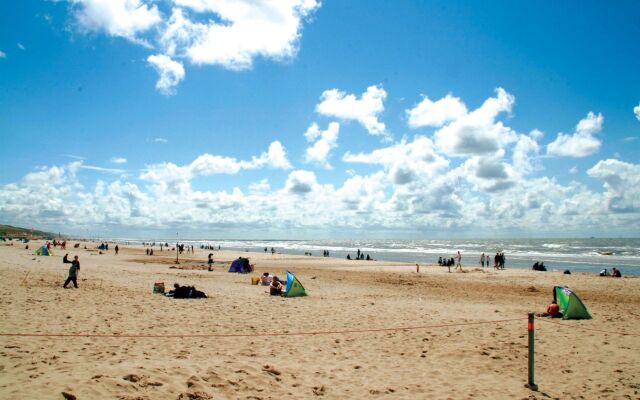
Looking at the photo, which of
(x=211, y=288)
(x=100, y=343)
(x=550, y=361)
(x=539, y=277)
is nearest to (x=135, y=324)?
(x=100, y=343)

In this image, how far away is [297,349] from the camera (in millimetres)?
9008

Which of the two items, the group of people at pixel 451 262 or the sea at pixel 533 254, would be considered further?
the sea at pixel 533 254

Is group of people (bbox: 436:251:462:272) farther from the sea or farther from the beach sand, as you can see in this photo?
the beach sand

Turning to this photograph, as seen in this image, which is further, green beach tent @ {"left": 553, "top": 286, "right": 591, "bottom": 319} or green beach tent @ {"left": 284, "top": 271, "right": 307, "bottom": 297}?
green beach tent @ {"left": 284, "top": 271, "right": 307, "bottom": 297}

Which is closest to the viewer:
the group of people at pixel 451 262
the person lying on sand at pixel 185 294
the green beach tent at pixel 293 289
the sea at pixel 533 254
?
the person lying on sand at pixel 185 294

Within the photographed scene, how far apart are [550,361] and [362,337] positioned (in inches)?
168

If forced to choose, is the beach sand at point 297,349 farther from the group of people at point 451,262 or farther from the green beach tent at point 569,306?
the group of people at point 451,262

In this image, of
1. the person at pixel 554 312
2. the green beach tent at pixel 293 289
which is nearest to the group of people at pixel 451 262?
the green beach tent at pixel 293 289

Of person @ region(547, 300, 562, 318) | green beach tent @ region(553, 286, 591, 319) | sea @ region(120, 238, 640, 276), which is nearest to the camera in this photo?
green beach tent @ region(553, 286, 591, 319)

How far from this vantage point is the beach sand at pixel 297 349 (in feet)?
21.1

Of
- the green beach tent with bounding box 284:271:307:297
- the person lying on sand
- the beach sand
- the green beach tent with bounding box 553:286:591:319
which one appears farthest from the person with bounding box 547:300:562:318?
the person lying on sand

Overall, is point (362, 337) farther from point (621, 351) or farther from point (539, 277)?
point (539, 277)

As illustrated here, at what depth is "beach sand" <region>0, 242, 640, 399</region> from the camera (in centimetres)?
642

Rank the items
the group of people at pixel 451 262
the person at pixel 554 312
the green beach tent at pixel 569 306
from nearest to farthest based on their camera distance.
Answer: the green beach tent at pixel 569 306
the person at pixel 554 312
the group of people at pixel 451 262
